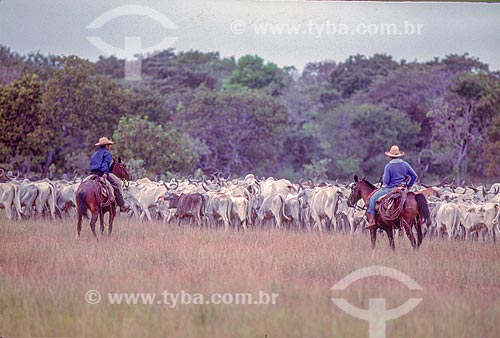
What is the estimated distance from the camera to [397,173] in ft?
30.3

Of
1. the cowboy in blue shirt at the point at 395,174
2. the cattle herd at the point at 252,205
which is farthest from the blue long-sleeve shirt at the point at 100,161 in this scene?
the cowboy in blue shirt at the point at 395,174

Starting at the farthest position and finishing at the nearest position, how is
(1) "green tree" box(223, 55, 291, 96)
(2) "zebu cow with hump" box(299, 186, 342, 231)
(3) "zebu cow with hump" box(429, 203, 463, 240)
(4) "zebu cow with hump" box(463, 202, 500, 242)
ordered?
1. (1) "green tree" box(223, 55, 291, 96)
2. (2) "zebu cow with hump" box(299, 186, 342, 231)
3. (3) "zebu cow with hump" box(429, 203, 463, 240)
4. (4) "zebu cow with hump" box(463, 202, 500, 242)

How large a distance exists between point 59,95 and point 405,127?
396 inches

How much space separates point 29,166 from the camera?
13.4 metres

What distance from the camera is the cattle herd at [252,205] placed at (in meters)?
12.4

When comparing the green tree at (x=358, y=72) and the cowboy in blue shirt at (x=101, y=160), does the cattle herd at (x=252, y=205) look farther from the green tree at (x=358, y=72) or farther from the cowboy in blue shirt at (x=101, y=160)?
the green tree at (x=358, y=72)

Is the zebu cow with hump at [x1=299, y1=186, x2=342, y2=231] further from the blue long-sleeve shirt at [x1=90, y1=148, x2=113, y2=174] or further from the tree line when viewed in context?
the blue long-sleeve shirt at [x1=90, y1=148, x2=113, y2=174]

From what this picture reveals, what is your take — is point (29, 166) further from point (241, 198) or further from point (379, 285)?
point (379, 285)

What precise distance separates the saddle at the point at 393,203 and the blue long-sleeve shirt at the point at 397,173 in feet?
0.52

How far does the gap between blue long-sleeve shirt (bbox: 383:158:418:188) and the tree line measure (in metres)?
4.85

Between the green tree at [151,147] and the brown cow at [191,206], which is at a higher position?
the green tree at [151,147]

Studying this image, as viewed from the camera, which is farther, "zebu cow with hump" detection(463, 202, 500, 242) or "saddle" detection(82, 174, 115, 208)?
"zebu cow with hump" detection(463, 202, 500, 242)

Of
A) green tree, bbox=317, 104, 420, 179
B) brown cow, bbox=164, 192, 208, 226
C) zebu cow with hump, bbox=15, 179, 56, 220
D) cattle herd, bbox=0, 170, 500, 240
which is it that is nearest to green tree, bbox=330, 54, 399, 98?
green tree, bbox=317, 104, 420, 179

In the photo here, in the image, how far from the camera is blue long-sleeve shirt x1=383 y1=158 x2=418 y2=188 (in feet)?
30.4
